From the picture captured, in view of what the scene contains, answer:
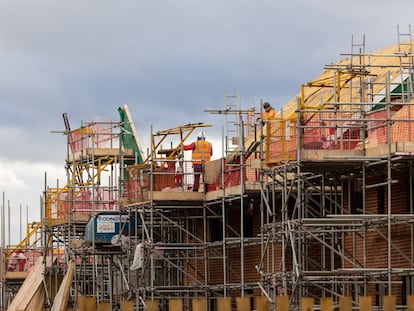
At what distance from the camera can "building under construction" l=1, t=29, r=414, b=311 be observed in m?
43.2

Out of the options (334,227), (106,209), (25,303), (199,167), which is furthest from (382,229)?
(25,303)

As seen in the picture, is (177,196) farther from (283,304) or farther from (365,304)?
(365,304)

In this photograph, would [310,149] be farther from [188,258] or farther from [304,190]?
[188,258]

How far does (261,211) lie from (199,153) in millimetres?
5119

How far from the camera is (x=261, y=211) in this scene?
5022cm

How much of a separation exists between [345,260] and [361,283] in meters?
1.75

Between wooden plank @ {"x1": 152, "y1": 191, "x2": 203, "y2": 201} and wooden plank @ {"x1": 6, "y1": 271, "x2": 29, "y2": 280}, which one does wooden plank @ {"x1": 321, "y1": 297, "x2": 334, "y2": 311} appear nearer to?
wooden plank @ {"x1": 152, "y1": 191, "x2": 203, "y2": 201}

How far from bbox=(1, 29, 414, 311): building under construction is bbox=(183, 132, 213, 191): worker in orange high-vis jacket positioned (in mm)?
315

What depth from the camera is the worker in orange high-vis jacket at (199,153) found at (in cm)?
5403

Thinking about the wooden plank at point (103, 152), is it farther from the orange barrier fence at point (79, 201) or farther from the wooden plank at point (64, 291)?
the wooden plank at point (64, 291)

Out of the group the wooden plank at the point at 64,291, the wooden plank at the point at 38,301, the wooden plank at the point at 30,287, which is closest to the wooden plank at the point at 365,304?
the wooden plank at the point at 64,291

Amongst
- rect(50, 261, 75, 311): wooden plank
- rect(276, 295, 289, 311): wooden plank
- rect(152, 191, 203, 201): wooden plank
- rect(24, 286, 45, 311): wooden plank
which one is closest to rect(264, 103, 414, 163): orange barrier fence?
rect(276, 295, 289, 311): wooden plank

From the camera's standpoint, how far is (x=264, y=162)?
152 ft

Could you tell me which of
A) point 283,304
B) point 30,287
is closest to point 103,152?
point 30,287
